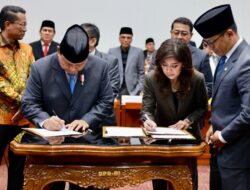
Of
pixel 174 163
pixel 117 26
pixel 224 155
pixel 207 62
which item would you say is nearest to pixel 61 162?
pixel 174 163

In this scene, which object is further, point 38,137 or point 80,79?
point 80,79

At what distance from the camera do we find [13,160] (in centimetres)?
293

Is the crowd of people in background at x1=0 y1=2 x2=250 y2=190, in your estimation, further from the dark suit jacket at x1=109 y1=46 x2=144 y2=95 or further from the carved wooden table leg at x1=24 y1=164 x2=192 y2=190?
the dark suit jacket at x1=109 y1=46 x2=144 y2=95

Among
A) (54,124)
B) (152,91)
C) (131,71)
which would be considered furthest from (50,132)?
(131,71)

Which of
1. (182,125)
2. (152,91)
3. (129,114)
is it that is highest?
(152,91)

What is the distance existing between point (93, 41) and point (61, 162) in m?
1.89

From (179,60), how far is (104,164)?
0.75 m

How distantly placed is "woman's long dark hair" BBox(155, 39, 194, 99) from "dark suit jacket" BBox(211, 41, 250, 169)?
0.34 m

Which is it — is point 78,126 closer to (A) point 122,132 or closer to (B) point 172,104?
(A) point 122,132

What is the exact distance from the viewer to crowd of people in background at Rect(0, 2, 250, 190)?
1987 millimetres

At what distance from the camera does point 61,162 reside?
1.92 metres

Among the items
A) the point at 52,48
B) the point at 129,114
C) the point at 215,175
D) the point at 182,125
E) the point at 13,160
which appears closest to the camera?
the point at 215,175

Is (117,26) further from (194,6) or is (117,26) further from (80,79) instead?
(80,79)

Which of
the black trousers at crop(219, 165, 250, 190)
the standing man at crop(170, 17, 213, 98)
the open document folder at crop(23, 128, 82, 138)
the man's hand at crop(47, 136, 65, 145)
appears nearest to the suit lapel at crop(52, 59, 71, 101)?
the open document folder at crop(23, 128, 82, 138)
